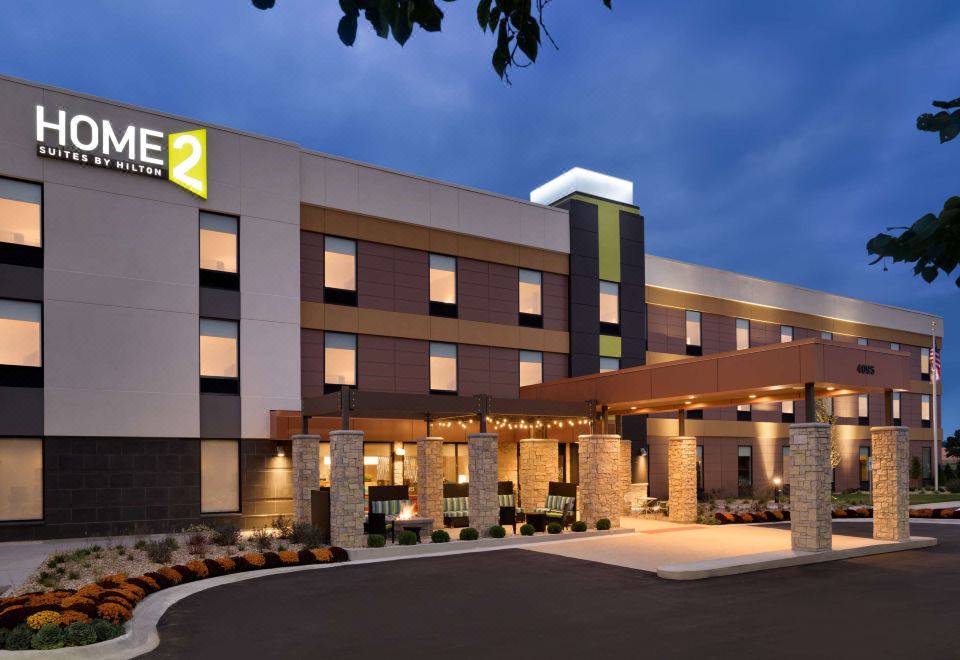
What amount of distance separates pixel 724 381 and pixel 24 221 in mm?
19026

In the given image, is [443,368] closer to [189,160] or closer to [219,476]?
[219,476]

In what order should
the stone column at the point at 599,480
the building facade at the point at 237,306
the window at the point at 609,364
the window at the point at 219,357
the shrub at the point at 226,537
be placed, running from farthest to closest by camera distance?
the window at the point at 609,364 < the window at the point at 219,357 < the stone column at the point at 599,480 < the building facade at the point at 237,306 < the shrub at the point at 226,537

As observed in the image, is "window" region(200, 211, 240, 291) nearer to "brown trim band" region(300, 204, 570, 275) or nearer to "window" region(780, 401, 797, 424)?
"brown trim band" region(300, 204, 570, 275)

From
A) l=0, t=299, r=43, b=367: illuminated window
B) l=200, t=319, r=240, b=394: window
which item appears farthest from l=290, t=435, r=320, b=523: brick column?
l=0, t=299, r=43, b=367: illuminated window

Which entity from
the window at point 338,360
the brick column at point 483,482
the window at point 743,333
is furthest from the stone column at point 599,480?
the window at point 743,333

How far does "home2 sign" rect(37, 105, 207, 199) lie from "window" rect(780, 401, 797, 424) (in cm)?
3057

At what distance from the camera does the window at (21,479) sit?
20.2 m

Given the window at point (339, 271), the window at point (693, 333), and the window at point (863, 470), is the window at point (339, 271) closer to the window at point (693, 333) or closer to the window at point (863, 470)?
the window at point (693, 333)

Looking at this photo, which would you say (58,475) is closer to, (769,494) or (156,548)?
(156,548)

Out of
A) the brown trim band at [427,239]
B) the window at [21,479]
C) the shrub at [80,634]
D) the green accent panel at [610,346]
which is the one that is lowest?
the shrub at [80,634]

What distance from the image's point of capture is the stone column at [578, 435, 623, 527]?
23.2 meters

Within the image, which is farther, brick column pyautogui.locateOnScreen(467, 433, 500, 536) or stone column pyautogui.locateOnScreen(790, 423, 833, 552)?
brick column pyautogui.locateOnScreen(467, 433, 500, 536)

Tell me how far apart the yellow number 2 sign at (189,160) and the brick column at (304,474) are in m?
7.97

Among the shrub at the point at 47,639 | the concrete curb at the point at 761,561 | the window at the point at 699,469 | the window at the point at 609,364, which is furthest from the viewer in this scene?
the window at the point at 699,469
